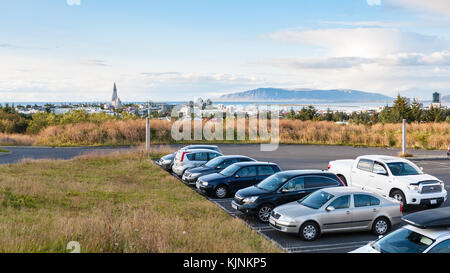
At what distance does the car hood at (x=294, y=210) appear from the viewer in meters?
11.3

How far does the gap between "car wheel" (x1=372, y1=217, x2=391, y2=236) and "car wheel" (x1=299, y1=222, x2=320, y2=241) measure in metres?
1.85

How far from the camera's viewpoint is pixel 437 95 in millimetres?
141500

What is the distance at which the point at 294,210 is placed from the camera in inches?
457

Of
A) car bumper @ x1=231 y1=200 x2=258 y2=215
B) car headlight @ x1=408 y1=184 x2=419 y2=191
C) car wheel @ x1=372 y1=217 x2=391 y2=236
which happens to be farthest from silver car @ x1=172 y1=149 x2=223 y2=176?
car wheel @ x1=372 y1=217 x2=391 y2=236

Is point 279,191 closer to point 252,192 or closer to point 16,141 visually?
point 252,192

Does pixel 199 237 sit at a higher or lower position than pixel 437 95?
lower

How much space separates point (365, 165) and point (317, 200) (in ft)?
19.5

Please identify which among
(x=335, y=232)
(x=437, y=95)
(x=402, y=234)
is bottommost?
(x=335, y=232)

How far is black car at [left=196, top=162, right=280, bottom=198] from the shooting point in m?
16.8

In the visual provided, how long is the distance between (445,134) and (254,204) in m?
34.2

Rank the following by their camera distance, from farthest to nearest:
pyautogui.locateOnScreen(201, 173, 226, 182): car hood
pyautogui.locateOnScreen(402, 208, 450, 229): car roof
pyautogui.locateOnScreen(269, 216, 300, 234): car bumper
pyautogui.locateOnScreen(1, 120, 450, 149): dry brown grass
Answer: pyautogui.locateOnScreen(1, 120, 450, 149): dry brown grass, pyautogui.locateOnScreen(201, 173, 226, 182): car hood, pyautogui.locateOnScreen(269, 216, 300, 234): car bumper, pyautogui.locateOnScreen(402, 208, 450, 229): car roof

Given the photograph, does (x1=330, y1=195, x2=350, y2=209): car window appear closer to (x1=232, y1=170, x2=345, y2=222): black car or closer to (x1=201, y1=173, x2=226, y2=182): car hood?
(x1=232, y1=170, x2=345, y2=222): black car
